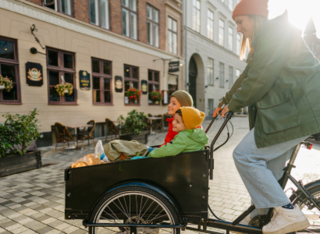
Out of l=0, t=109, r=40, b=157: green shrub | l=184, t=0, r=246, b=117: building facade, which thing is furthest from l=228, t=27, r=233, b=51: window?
l=0, t=109, r=40, b=157: green shrub

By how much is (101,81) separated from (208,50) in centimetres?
1384

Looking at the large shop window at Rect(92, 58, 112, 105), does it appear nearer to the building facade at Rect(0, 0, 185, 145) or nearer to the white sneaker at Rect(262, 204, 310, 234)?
the building facade at Rect(0, 0, 185, 145)

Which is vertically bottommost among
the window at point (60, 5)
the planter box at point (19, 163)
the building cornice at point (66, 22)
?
the planter box at point (19, 163)

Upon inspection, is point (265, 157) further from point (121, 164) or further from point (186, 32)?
point (186, 32)

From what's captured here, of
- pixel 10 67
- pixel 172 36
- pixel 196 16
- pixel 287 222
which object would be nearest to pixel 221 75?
pixel 196 16

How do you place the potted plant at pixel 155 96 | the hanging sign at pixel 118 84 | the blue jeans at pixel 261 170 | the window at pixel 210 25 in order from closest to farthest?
the blue jeans at pixel 261 170
the hanging sign at pixel 118 84
the potted plant at pixel 155 96
the window at pixel 210 25

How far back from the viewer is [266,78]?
5.24 feet

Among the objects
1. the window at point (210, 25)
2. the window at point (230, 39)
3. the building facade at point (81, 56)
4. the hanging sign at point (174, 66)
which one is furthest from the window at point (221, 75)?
the hanging sign at point (174, 66)

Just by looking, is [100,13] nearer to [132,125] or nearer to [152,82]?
[152,82]

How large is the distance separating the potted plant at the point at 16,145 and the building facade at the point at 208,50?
14397 millimetres

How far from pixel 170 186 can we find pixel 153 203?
21cm

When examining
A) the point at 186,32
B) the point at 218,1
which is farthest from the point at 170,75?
the point at 218,1

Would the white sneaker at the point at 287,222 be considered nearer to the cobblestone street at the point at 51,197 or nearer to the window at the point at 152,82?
the cobblestone street at the point at 51,197

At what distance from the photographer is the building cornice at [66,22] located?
26.3ft
